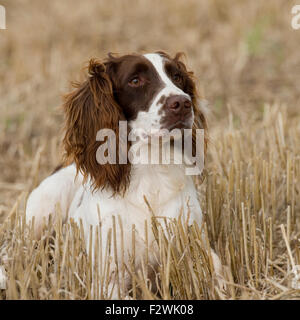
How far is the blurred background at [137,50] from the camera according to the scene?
21.6 feet

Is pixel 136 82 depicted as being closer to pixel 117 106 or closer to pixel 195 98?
pixel 117 106

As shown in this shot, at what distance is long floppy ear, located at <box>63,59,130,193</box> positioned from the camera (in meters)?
3.13

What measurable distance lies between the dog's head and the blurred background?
224 centimetres

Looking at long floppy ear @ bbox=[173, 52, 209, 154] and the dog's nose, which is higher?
long floppy ear @ bbox=[173, 52, 209, 154]

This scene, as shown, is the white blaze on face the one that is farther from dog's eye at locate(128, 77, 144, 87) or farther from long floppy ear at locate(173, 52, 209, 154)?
long floppy ear at locate(173, 52, 209, 154)

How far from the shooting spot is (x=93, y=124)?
10.5 feet

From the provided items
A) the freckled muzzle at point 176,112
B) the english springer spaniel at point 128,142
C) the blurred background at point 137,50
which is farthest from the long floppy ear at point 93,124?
the blurred background at point 137,50

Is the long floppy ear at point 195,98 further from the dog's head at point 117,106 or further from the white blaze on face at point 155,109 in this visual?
the white blaze on face at point 155,109

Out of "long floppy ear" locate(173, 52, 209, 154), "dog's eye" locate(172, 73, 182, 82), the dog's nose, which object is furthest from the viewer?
"long floppy ear" locate(173, 52, 209, 154)

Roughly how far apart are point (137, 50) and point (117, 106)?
550 centimetres

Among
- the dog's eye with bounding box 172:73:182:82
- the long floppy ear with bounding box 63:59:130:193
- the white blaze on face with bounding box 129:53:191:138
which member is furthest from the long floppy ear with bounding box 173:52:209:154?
the long floppy ear with bounding box 63:59:130:193

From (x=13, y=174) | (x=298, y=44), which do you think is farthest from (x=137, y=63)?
(x=298, y=44)

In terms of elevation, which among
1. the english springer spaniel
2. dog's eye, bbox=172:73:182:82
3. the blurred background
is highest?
the blurred background

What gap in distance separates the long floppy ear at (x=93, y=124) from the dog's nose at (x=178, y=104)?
0.34m
